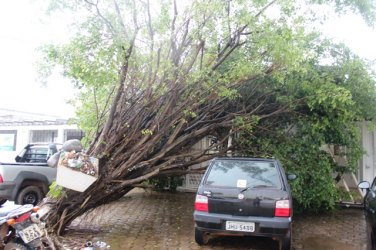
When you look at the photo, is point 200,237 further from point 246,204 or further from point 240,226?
point 246,204

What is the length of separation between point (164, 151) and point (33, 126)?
14.9 m

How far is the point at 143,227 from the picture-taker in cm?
813

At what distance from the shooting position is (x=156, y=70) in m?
7.55

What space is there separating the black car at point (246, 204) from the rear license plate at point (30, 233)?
7.94 ft

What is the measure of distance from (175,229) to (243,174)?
2.52 m

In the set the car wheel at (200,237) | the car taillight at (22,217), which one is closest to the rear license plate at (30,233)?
the car taillight at (22,217)

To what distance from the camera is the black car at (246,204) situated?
5.84 metres

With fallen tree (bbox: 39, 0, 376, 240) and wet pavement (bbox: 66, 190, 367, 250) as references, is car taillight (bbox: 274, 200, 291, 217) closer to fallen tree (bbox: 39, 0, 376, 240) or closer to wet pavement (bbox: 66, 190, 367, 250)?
wet pavement (bbox: 66, 190, 367, 250)

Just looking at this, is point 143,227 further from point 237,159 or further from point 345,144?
point 345,144

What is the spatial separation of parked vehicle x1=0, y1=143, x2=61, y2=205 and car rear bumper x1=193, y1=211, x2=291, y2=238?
17.1 ft

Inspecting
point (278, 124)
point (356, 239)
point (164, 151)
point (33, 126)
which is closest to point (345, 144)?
point (278, 124)

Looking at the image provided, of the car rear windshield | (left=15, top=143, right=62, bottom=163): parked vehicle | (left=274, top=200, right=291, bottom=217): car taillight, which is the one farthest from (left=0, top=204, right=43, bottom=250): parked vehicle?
(left=15, top=143, right=62, bottom=163): parked vehicle

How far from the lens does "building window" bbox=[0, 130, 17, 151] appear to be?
22734mm

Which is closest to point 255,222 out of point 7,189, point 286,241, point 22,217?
point 286,241
